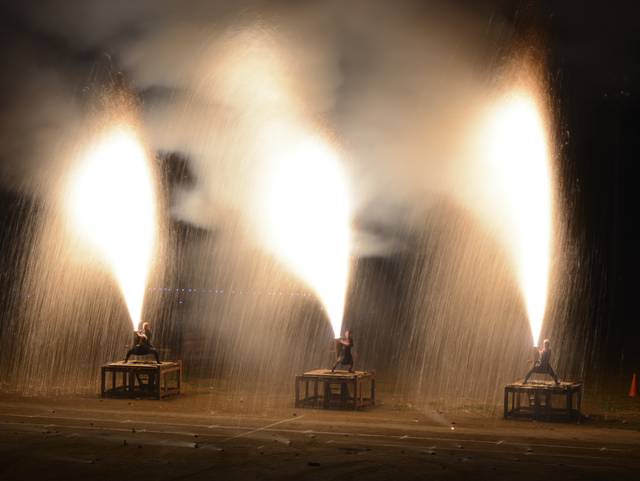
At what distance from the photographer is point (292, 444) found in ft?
42.8

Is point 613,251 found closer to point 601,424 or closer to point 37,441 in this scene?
point 601,424

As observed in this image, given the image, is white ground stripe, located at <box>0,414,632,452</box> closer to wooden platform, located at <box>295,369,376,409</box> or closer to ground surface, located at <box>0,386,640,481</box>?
ground surface, located at <box>0,386,640,481</box>

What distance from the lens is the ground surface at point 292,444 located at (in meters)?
10.9

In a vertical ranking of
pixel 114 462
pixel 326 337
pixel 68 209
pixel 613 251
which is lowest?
pixel 114 462

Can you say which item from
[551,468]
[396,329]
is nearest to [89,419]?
[551,468]

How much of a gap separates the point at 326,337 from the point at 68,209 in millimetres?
15265

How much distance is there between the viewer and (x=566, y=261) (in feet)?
157

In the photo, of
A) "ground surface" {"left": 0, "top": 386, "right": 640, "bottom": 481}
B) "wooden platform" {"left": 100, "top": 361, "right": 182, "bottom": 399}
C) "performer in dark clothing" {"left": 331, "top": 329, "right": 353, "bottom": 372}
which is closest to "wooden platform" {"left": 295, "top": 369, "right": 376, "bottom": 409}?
"performer in dark clothing" {"left": 331, "top": 329, "right": 353, "bottom": 372}

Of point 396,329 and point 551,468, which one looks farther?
point 396,329

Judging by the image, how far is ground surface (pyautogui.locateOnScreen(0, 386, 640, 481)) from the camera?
10938mm

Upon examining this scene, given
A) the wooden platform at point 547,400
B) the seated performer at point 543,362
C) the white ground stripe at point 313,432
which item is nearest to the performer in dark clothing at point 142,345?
the white ground stripe at point 313,432

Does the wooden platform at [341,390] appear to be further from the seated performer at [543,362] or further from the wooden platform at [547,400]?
the seated performer at [543,362]

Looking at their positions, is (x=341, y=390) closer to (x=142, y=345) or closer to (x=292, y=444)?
(x=142, y=345)

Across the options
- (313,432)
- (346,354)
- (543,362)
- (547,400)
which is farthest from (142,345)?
(547,400)
